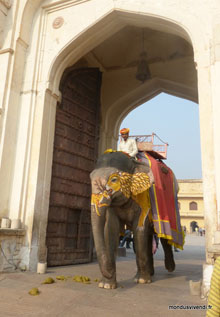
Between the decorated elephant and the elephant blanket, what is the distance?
5.9 inches

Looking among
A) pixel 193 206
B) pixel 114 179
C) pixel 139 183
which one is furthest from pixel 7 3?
pixel 193 206

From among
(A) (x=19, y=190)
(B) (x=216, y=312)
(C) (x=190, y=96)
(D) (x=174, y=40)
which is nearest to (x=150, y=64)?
(D) (x=174, y=40)

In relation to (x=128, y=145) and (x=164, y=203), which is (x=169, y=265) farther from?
(x=128, y=145)

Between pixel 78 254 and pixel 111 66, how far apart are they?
5989 millimetres

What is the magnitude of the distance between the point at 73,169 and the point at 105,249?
307cm

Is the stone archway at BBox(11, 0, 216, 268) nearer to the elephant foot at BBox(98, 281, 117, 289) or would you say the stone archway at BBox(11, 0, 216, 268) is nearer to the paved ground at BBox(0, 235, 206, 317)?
the paved ground at BBox(0, 235, 206, 317)

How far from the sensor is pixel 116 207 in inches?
171

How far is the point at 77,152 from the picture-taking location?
6879mm

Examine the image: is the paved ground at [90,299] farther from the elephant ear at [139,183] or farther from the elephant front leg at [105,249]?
the elephant ear at [139,183]

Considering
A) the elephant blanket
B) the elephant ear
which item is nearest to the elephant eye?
the elephant ear

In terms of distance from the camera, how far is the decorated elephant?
389cm

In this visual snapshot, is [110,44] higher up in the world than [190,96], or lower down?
higher up

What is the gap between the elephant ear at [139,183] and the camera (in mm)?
4215

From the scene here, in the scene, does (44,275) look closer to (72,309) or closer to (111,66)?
(72,309)
